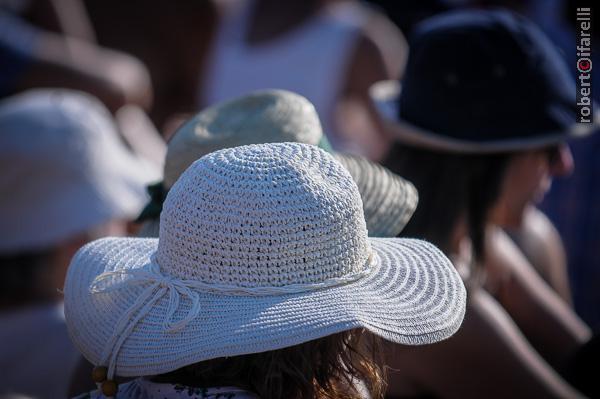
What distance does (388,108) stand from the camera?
2.52 m

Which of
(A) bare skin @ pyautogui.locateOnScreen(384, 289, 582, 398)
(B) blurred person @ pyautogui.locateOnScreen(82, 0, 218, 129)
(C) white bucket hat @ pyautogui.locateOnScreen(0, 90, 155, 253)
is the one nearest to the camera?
(A) bare skin @ pyautogui.locateOnScreen(384, 289, 582, 398)

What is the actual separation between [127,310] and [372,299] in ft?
1.44

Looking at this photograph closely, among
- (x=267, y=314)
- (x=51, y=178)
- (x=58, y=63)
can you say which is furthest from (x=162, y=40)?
(x=267, y=314)

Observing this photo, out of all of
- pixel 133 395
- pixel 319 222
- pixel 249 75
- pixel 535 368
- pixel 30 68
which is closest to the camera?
pixel 319 222

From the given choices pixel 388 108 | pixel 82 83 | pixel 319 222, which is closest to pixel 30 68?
pixel 82 83

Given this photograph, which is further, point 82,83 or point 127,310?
point 82,83

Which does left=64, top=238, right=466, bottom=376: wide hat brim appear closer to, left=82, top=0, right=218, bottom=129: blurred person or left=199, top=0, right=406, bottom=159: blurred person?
left=199, top=0, right=406, bottom=159: blurred person

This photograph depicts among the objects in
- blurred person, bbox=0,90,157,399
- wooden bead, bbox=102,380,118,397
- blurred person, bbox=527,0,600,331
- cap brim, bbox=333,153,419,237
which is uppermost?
cap brim, bbox=333,153,419,237

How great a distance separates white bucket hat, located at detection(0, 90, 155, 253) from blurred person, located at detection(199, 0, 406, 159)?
1.73m

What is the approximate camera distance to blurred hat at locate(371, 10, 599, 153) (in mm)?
2299

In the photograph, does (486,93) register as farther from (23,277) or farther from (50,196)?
(23,277)

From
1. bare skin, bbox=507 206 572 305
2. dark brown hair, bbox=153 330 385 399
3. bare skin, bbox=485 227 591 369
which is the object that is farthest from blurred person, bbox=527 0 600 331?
dark brown hair, bbox=153 330 385 399

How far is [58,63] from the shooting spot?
4.00m

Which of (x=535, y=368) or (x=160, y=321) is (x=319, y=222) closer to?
(x=160, y=321)
